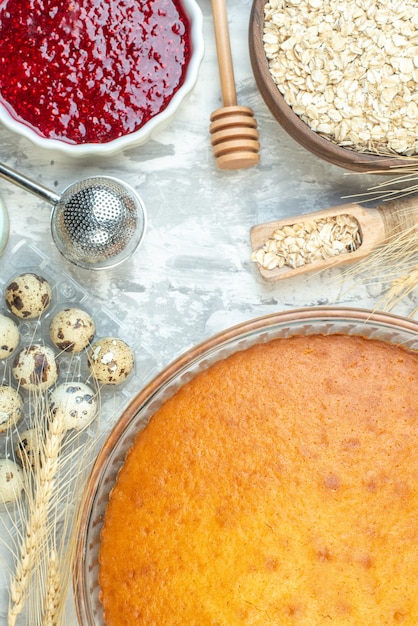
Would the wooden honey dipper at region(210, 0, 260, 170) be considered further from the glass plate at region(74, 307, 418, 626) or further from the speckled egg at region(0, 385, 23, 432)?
the speckled egg at region(0, 385, 23, 432)

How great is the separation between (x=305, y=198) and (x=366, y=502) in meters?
0.71

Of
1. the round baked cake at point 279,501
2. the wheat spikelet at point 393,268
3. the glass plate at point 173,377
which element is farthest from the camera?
the wheat spikelet at point 393,268

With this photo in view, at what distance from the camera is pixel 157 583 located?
1.49 meters

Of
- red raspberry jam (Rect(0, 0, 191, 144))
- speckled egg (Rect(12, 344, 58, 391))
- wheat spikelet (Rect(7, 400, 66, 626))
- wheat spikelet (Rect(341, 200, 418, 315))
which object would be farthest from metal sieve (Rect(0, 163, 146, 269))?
wheat spikelet (Rect(341, 200, 418, 315))

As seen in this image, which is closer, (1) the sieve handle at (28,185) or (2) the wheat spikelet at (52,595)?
(2) the wheat spikelet at (52,595)

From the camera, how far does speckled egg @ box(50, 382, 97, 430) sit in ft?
5.47

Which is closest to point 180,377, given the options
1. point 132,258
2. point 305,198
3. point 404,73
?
point 132,258

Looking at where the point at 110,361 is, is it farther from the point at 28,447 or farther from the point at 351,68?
the point at 351,68

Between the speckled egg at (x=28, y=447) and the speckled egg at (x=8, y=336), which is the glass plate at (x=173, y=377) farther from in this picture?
the speckled egg at (x=8, y=336)

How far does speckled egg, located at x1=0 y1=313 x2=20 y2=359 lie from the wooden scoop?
546 millimetres

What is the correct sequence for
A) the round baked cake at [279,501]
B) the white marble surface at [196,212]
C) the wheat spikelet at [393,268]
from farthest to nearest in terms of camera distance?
the white marble surface at [196,212] < the wheat spikelet at [393,268] < the round baked cake at [279,501]

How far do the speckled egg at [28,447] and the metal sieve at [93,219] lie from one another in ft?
1.25

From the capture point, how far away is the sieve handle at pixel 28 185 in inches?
66.2

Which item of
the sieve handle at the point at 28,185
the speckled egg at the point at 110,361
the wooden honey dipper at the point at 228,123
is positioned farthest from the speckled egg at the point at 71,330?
the wooden honey dipper at the point at 228,123
